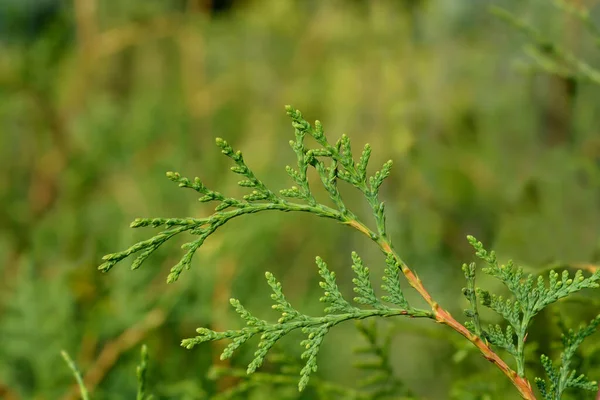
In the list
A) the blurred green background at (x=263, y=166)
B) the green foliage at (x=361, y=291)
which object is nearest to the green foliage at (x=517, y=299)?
the green foliage at (x=361, y=291)

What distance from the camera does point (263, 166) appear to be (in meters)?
1.48

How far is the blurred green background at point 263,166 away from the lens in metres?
0.76

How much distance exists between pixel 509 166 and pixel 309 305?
1.70 feet

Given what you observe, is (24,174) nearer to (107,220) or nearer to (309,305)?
(107,220)

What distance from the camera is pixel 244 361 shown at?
74 centimetres

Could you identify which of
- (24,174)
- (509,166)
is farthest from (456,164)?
(24,174)

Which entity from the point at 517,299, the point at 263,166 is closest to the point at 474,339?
the point at 517,299

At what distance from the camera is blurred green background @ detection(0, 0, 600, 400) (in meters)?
0.76

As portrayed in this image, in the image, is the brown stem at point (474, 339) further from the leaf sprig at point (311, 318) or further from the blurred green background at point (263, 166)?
the blurred green background at point (263, 166)

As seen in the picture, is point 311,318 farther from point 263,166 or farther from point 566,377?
point 263,166

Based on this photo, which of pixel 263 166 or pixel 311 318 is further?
pixel 263 166

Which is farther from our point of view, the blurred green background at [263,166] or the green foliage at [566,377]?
the blurred green background at [263,166]

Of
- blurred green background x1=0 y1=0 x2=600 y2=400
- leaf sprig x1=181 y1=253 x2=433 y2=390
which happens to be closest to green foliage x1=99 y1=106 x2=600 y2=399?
leaf sprig x1=181 y1=253 x2=433 y2=390

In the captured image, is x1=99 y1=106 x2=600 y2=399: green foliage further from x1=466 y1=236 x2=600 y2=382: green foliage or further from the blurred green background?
the blurred green background
